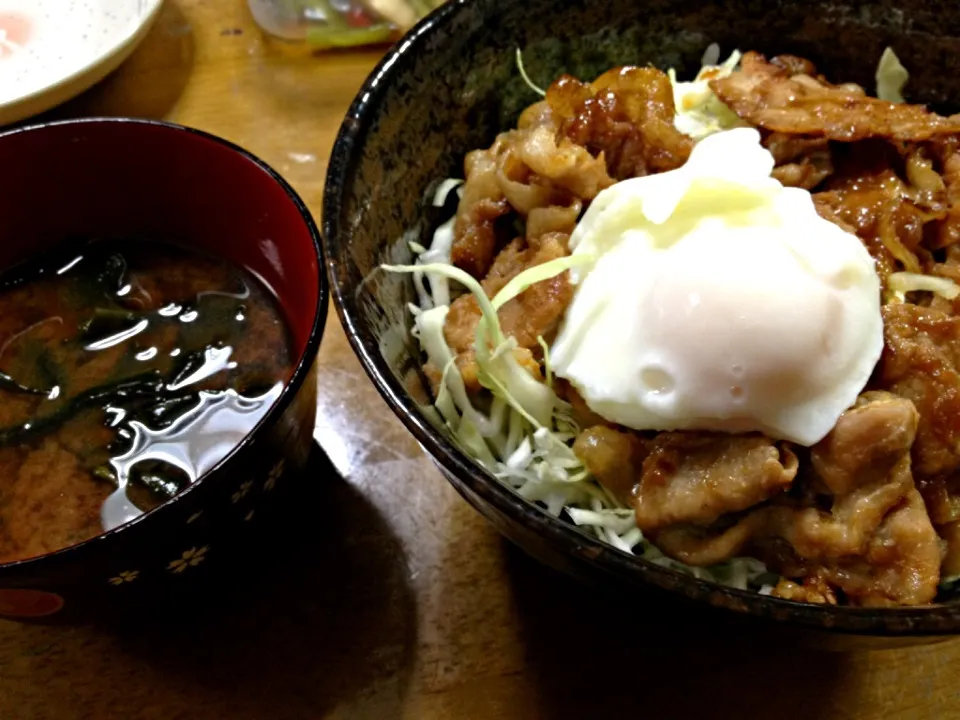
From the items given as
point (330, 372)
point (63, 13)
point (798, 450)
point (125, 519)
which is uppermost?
point (63, 13)

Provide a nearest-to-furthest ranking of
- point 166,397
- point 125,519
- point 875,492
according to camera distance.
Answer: point 875,492
point 125,519
point 166,397

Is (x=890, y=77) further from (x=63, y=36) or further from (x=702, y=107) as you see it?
(x=63, y=36)

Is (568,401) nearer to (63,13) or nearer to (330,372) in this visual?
(330,372)

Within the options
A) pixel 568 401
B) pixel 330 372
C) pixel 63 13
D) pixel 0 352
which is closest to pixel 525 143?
pixel 568 401

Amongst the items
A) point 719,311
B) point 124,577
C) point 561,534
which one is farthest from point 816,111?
point 124,577

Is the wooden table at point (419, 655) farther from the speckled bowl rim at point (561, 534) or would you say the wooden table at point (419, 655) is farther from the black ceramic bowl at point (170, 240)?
the speckled bowl rim at point (561, 534)

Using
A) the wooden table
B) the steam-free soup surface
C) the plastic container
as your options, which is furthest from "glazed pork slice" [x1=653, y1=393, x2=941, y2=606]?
the plastic container
